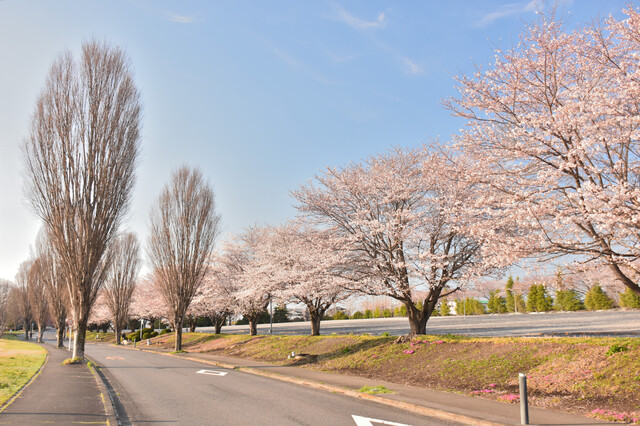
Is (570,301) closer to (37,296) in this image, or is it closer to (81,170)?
(81,170)

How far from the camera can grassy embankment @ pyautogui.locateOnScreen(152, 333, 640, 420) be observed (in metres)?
8.41

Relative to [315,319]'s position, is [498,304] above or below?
below

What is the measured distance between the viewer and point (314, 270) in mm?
17734

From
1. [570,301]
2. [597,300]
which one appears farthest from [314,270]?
[570,301]

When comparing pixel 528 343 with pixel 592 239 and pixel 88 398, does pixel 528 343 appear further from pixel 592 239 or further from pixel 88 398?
pixel 88 398

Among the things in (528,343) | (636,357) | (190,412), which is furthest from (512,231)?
(190,412)

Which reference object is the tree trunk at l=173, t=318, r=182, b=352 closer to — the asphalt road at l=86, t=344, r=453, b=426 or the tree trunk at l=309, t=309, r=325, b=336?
the tree trunk at l=309, t=309, r=325, b=336

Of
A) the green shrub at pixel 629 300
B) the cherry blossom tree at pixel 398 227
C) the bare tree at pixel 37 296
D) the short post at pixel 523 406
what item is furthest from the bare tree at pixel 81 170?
the green shrub at pixel 629 300

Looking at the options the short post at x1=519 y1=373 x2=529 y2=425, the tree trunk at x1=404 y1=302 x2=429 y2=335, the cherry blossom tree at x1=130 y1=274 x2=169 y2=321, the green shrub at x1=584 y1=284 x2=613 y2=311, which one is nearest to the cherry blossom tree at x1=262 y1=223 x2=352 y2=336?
the tree trunk at x1=404 y1=302 x2=429 y2=335

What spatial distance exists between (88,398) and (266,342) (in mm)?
17096

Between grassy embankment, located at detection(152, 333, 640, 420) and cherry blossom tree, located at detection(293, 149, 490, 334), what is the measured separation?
2.14 metres

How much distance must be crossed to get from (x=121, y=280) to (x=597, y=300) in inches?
2110

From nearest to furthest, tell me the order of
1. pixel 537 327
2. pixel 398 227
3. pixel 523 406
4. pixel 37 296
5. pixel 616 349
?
pixel 523 406, pixel 616 349, pixel 398 227, pixel 537 327, pixel 37 296

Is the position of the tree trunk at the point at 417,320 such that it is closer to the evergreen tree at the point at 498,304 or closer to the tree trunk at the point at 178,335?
the tree trunk at the point at 178,335
